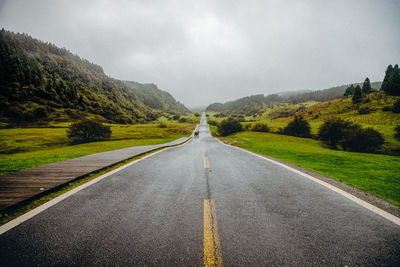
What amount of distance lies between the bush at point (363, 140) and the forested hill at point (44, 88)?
332 feet

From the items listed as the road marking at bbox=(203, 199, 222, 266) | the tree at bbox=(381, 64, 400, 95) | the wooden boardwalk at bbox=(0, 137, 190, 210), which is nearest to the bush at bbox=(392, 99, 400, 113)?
the tree at bbox=(381, 64, 400, 95)

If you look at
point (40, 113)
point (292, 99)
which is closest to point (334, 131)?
point (40, 113)

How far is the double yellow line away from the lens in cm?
199

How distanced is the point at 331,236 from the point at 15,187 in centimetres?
751

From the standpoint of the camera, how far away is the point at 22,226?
249 cm

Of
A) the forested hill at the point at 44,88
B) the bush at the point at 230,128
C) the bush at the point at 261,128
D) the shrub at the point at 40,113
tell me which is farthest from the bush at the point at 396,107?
the shrub at the point at 40,113

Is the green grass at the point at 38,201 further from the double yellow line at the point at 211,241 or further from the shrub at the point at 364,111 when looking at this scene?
the shrub at the point at 364,111

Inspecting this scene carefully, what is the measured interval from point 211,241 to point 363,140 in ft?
140

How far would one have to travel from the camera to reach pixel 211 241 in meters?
2.28

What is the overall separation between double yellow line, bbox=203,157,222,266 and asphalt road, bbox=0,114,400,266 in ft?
0.07

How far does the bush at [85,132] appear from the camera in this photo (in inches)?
1089

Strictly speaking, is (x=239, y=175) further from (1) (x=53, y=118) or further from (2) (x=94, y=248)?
(1) (x=53, y=118)

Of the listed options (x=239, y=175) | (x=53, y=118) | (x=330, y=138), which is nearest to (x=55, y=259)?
(x=239, y=175)

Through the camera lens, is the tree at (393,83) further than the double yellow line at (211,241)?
Yes
